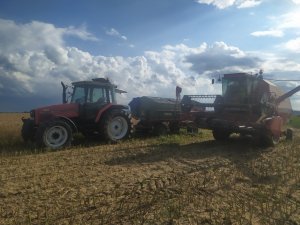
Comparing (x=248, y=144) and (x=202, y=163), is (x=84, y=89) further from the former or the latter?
(x=248, y=144)

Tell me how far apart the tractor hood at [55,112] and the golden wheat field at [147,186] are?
1.05 metres

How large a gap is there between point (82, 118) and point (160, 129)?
3.96 meters

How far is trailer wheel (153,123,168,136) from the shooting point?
1561cm

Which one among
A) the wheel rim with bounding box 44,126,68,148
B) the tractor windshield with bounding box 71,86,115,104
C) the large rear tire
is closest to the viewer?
the wheel rim with bounding box 44,126,68,148

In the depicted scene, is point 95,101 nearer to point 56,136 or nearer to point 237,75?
point 56,136

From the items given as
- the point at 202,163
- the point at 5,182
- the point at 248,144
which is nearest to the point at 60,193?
the point at 5,182

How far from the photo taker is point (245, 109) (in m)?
13.9

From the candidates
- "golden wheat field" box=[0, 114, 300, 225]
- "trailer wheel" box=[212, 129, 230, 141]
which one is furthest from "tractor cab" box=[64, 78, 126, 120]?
"trailer wheel" box=[212, 129, 230, 141]

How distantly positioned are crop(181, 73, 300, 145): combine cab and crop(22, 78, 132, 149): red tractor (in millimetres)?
3099

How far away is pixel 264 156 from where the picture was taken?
→ 37.0 feet

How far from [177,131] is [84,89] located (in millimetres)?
5256

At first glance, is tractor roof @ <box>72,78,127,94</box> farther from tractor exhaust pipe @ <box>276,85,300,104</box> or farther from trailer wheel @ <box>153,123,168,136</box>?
tractor exhaust pipe @ <box>276,85,300,104</box>

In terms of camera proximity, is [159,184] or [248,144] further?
[248,144]

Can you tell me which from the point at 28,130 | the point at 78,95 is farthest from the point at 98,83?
the point at 28,130
